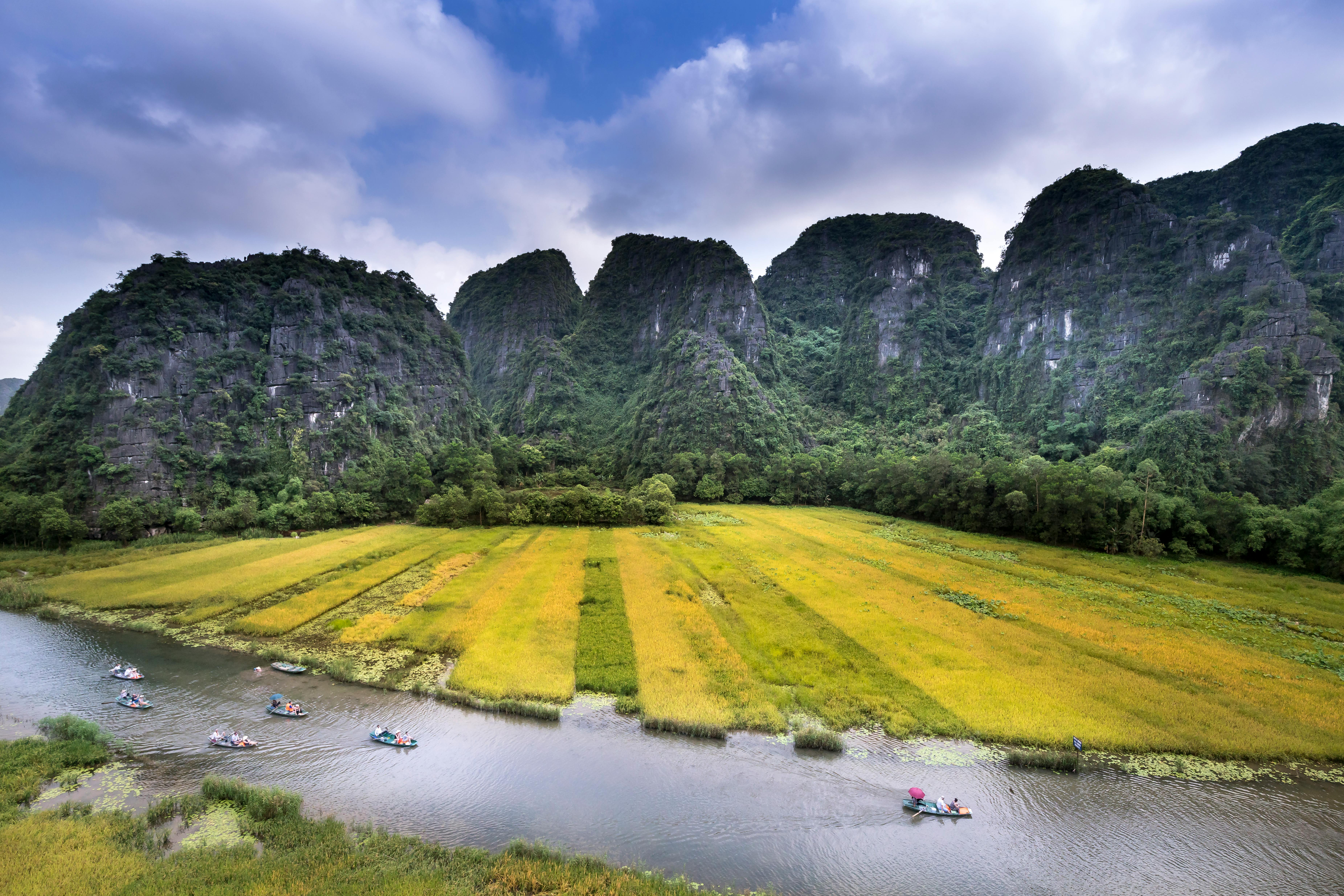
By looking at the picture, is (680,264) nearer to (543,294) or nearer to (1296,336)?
(543,294)

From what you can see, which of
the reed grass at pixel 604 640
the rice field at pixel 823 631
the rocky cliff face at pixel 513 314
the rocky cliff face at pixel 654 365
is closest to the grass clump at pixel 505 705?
the rice field at pixel 823 631

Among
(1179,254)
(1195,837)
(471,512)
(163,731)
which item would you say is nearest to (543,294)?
(471,512)

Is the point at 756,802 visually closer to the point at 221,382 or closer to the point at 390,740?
the point at 390,740

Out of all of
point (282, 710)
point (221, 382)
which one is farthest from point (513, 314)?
point (282, 710)

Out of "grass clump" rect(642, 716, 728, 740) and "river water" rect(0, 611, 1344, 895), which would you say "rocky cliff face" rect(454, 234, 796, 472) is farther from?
"river water" rect(0, 611, 1344, 895)

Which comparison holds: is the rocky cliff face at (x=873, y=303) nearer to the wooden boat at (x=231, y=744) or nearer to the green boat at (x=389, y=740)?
the green boat at (x=389, y=740)
